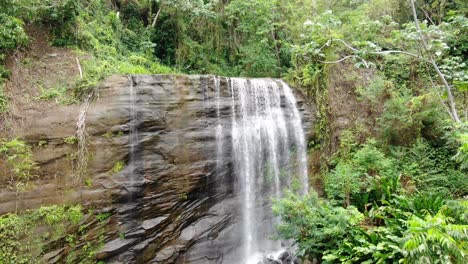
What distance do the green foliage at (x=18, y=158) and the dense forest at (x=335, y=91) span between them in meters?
0.02

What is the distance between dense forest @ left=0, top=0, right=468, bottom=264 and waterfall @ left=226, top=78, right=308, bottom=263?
2.58 ft

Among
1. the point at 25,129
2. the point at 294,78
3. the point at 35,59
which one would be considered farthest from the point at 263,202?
the point at 35,59

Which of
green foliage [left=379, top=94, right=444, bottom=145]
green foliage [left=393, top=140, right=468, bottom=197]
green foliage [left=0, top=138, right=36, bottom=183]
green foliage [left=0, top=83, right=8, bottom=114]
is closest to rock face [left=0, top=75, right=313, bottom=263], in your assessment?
green foliage [left=0, top=138, right=36, bottom=183]

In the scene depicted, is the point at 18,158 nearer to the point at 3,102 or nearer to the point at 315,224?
the point at 3,102

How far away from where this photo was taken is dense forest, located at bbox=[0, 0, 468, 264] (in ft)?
19.7

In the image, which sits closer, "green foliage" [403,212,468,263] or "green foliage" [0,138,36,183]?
"green foliage" [403,212,468,263]

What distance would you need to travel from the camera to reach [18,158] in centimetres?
633

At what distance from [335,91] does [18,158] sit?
346 inches

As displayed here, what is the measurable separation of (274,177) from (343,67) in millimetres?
4634

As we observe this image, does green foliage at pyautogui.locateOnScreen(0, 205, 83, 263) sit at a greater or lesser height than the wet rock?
greater

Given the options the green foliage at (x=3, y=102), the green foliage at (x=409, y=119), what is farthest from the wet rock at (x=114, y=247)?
the green foliage at (x=409, y=119)


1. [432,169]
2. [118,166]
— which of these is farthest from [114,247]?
[432,169]

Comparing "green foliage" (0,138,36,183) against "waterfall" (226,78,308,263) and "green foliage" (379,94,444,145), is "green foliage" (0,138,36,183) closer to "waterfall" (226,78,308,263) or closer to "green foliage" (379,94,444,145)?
"waterfall" (226,78,308,263)

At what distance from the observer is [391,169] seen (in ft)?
26.4
